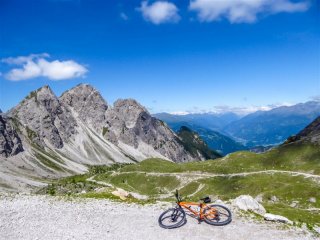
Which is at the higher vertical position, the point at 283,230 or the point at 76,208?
the point at 76,208

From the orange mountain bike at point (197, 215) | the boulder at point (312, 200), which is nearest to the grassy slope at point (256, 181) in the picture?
the boulder at point (312, 200)

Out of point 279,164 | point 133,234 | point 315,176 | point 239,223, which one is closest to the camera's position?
point 133,234

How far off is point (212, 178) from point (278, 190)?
1762 inches

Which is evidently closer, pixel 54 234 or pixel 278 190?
pixel 54 234

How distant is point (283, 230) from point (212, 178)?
135772mm

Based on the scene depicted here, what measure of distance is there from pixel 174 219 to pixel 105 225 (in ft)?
22.1

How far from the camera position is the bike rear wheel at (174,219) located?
34.1 meters

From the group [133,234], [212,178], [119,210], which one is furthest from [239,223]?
[212,178]

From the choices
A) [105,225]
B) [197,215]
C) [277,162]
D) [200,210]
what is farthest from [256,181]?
[105,225]

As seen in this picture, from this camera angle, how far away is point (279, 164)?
589 feet

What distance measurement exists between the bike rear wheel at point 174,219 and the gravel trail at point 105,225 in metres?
0.56

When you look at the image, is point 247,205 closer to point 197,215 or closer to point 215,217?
point 215,217

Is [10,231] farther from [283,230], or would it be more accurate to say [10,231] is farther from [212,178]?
[212,178]

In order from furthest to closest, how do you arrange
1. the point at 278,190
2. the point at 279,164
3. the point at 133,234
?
the point at 279,164
the point at 278,190
the point at 133,234
